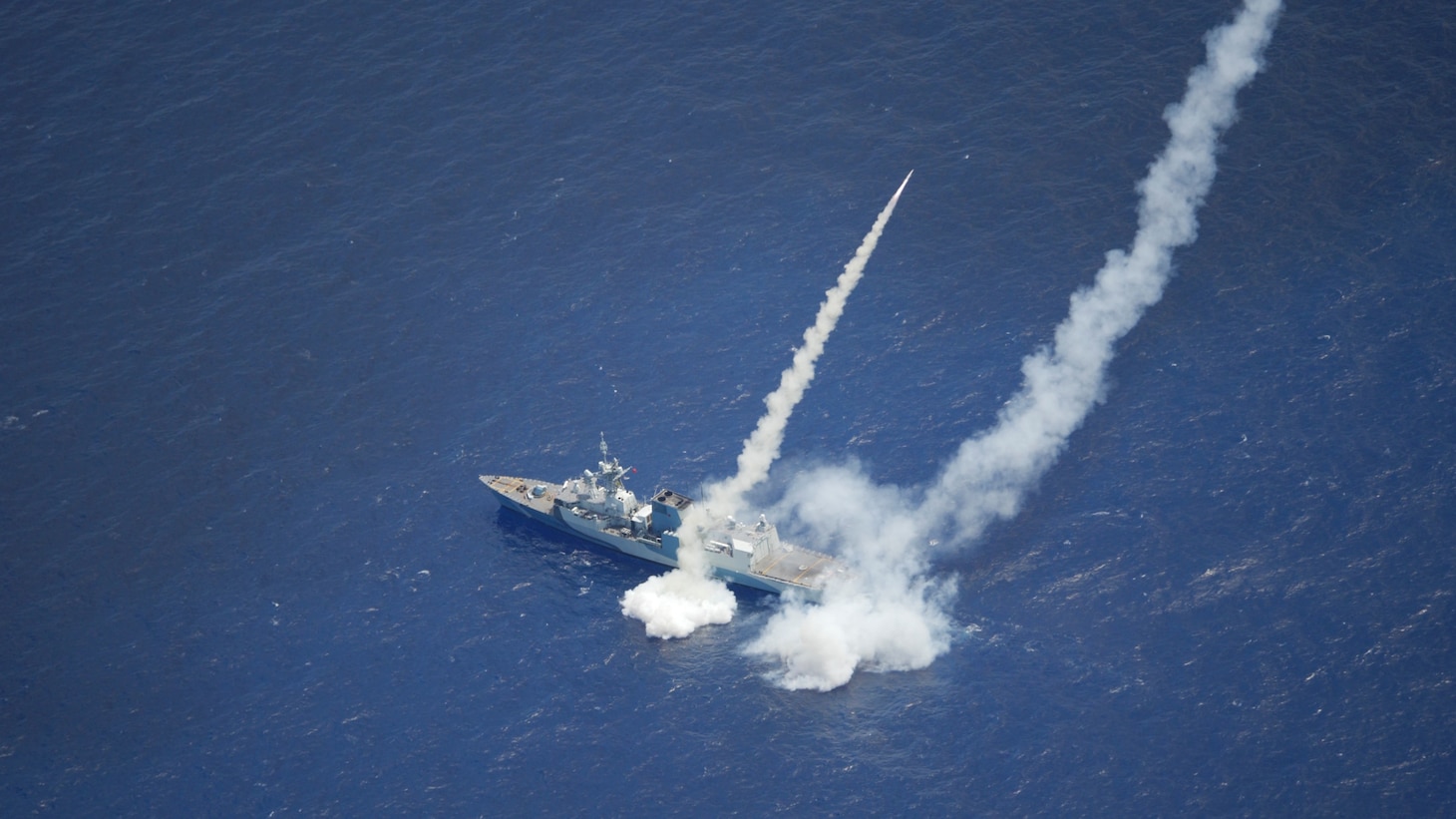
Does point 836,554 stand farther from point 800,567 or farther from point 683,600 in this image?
point 683,600

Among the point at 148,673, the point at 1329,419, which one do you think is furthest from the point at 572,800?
the point at 1329,419

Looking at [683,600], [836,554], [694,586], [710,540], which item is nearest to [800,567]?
[836,554]

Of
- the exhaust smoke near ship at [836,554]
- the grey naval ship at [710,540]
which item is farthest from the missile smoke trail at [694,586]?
the grey naval ship at [710,540]

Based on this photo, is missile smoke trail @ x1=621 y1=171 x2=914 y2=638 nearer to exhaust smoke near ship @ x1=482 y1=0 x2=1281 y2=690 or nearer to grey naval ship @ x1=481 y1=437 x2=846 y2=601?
exhaust smoke near ship @ x1=482 y1=0 x2=1281 y2=690

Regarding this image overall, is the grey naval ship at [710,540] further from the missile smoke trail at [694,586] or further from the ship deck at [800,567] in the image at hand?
the missile smoke trail at [694,586]

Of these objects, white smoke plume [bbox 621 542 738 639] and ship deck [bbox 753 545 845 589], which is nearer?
white smoke plume [bbox 621 542 738 639]

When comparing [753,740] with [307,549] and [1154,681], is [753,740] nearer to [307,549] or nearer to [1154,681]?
[1154,681]

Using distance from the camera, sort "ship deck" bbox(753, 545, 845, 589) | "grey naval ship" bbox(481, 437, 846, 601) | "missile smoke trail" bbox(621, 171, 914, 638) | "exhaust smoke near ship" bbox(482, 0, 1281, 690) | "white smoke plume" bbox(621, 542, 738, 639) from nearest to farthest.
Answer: "exhaust smoke near ship" bbox(482, 0, 1281, 690) → "white smoke plume" bbox(621, 542, 738, 639) → "missile smoke trail" bbox(621, 171, 914, 638) → "ship deck" bbox(753, 545, 845, 589) → "grey naval ship" bbox(481, 437, 846, 601)

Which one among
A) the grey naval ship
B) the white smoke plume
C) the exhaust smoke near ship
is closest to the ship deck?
the grey naval ship

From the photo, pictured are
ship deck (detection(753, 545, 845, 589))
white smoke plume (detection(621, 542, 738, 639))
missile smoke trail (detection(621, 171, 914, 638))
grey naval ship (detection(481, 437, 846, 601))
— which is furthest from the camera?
grey naval ship (detection(481, 437, 846, 601))
